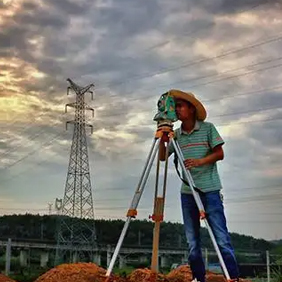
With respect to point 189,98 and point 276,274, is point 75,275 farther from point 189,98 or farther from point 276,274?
point 276,274

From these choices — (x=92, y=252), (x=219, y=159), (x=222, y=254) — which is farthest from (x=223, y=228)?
(x=92, y=252)

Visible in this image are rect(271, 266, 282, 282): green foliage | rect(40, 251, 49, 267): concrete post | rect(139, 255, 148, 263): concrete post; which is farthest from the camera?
rect(40, 251, 49, 267): concrete post

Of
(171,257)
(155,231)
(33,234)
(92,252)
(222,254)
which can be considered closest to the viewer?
(222,254)

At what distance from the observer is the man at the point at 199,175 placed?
551 centimetres

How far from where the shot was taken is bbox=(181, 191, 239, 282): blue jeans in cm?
545

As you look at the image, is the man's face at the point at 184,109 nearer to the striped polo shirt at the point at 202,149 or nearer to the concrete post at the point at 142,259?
the striped polo shirt at the point at 202,149

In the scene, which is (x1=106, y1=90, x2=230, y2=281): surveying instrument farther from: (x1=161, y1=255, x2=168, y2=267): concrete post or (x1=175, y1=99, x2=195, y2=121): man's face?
(x1=161, y1=255, x2=168, y2=267): concrete post

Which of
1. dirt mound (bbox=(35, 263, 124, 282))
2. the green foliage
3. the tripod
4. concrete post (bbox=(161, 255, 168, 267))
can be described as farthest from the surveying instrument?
concrete post (bbox=(161, 255, 168, 267))

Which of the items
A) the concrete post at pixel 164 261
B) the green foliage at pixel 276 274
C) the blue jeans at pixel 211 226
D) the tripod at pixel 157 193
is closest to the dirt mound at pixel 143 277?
the tripod at pixel 157 193

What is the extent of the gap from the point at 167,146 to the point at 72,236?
29043 mm

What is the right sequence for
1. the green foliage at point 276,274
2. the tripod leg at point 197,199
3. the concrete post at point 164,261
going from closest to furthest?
the tripod leg at point 197,199 → the green foliage at point 276,274 → the concrete post at point 164,261

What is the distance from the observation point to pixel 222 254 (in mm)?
5453

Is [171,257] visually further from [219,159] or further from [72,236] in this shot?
[219,159]

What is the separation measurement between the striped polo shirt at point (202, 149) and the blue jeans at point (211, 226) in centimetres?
10
